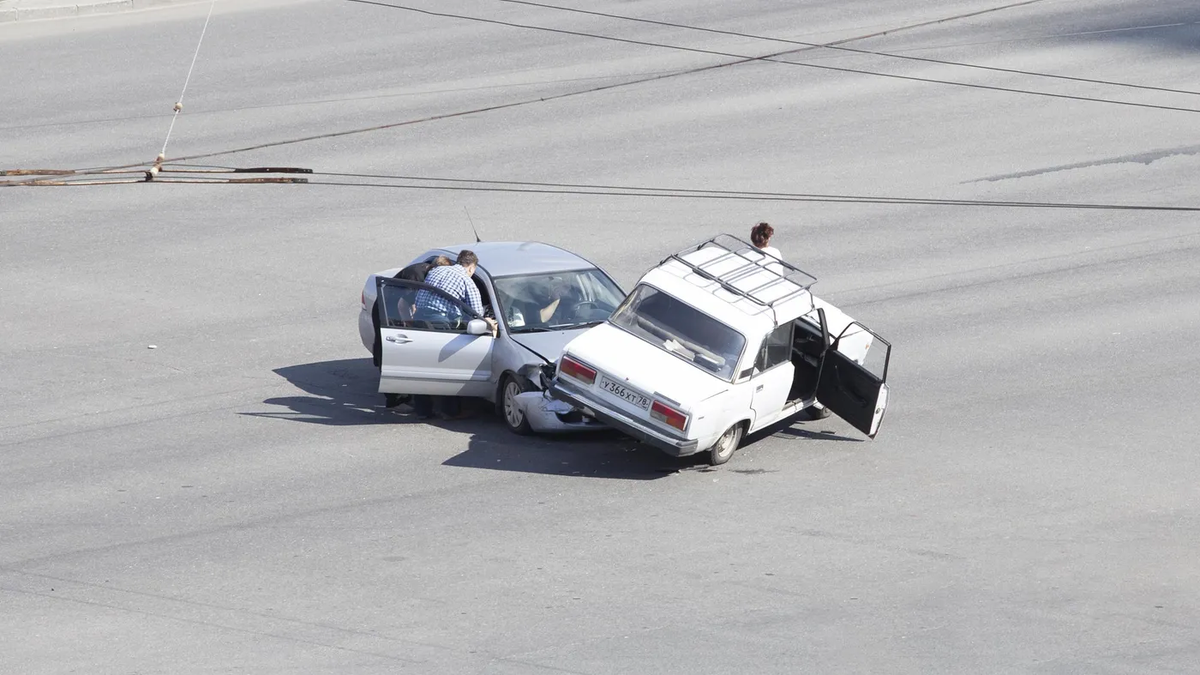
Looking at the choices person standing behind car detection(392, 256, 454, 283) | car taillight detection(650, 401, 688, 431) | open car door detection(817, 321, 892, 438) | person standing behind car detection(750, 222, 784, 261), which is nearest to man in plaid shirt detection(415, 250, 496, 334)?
person standing behind car detection(392, 256, 454, 283)

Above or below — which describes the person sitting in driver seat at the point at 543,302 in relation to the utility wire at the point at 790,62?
below

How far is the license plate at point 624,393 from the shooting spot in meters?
12.9

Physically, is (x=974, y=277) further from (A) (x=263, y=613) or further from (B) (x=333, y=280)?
(A) (x=263, y=613)

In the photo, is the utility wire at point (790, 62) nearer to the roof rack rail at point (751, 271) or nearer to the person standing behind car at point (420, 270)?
the roof rack rail at point (751, 271)

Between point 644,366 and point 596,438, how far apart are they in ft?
4.41

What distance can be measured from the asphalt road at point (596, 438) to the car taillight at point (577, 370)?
84 cm

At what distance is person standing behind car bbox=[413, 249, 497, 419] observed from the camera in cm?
1461

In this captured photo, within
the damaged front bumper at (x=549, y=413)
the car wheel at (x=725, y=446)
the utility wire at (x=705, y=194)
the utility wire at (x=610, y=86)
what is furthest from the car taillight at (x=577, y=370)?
the utility wire at (x=610, y=86)

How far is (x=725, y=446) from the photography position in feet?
44.1

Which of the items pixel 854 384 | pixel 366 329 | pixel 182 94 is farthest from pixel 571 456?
pixel 182 94

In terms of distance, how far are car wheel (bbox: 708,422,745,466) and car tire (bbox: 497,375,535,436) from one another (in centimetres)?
182

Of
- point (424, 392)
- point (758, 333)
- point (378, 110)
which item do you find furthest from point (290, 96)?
point (758, 333)

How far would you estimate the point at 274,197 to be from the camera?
21500mm

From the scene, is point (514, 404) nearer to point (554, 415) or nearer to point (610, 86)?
point (554, 415)
